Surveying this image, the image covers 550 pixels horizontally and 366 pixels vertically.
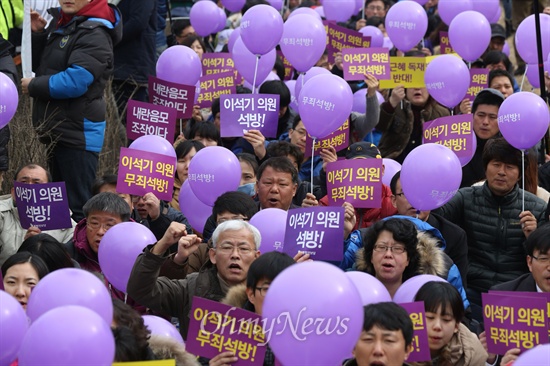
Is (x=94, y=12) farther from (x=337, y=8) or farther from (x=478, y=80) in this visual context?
(x=337, y=8)

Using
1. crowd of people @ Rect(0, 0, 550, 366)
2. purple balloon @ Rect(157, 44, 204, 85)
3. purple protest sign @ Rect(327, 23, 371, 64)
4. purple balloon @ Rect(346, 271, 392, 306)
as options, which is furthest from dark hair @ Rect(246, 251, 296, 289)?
purple protest sign @ Rect(327, 23, 371, 64)

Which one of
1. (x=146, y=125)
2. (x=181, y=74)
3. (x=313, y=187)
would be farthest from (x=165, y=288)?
(x=181, y=74)

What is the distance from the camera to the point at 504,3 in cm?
1781

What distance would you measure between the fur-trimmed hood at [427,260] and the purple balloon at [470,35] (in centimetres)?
452

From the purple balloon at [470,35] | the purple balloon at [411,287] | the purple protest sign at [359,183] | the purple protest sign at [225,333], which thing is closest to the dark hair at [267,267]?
the purple protest sign at [225,333]

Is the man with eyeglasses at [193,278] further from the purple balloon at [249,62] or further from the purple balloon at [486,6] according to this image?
the purple balloon at [486,6]

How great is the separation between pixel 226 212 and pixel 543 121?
2.40 m

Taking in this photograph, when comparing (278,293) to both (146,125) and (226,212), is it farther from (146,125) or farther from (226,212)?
(146,125)

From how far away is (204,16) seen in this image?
40.7 ft

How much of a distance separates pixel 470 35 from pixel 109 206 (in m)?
4.81

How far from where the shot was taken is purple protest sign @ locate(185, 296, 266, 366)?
5.21 meters

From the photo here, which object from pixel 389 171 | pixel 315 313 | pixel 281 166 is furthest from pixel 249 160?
pixel 315 313

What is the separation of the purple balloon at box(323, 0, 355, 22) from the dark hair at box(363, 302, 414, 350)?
27.4 ft

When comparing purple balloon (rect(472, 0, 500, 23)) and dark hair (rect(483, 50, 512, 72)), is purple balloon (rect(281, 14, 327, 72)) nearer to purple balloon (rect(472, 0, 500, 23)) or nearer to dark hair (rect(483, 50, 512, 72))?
dark hair (rect(483, 50, 512, 72))
